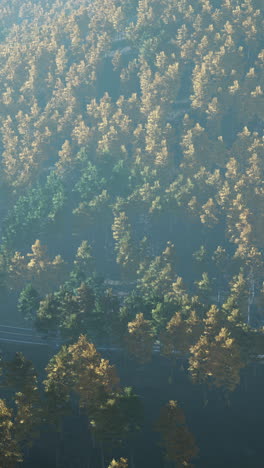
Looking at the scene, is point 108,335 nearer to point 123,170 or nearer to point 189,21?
point 123,170

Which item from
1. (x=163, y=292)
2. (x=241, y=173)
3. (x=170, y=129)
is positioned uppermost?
(x=170, y=129)

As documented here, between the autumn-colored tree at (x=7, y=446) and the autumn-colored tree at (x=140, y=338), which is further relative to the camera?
the autumn-colored tree at (x=140, y=338)

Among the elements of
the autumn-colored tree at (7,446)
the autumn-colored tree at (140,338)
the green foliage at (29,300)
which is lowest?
the autumn-colored tree at (7,446)

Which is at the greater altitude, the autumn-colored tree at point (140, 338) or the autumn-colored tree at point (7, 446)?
the autumn-colored tree at point (140, 338)

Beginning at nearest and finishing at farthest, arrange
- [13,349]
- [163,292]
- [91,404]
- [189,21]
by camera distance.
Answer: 1. [91,404]
2. [13,349]
3. [163,292]
4. [189,21]

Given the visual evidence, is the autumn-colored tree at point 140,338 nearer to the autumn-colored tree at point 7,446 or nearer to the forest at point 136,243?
the forest at point 136,243

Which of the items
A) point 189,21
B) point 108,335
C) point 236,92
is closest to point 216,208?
point 236,92

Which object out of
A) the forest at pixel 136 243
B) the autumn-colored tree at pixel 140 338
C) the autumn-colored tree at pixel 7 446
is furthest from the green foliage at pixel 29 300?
the autumn-colored tree at pixel 7 446

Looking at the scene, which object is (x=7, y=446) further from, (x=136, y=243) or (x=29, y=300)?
(x=136, y=243)
